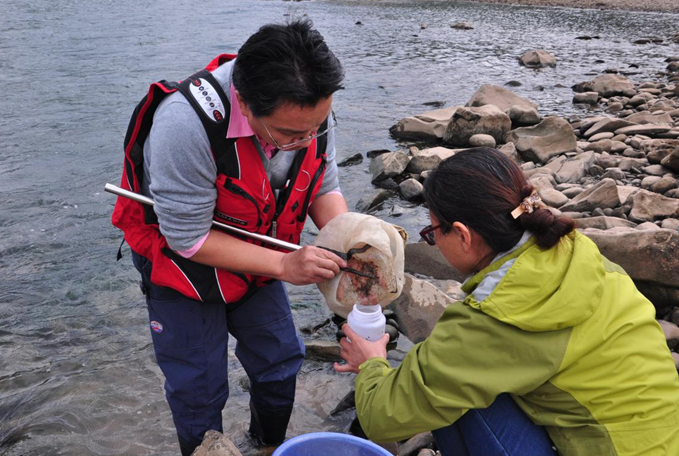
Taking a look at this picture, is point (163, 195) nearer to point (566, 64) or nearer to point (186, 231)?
point (186, 231)

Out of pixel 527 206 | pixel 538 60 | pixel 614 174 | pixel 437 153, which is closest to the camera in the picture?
pixel 527 206

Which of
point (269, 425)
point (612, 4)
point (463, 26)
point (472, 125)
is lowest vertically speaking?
point (612, 4)

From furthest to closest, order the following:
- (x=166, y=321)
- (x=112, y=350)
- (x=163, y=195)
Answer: (x=112, y=350)
(x=166, y=321)
(x=163, y=195)

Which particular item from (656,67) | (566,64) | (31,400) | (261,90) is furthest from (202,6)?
(261,90)

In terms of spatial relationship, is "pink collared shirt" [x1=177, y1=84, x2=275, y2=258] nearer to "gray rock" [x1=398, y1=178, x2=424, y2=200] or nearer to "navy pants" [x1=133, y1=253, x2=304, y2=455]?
"navy pants" [x1=133, y1=253, x2=304, y2=455]

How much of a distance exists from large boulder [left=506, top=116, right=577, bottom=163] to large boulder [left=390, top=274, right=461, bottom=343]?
4585 millimetres

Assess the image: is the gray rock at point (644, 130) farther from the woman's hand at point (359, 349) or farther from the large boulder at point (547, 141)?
the woman's hand at point (359, 349)

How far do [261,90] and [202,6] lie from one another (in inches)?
935

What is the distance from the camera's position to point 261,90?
87.1 inches

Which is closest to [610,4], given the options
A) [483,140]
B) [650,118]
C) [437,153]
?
[650,118]

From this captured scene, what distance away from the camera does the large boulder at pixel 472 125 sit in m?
9.45

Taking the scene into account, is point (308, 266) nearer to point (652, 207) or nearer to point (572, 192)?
point (652, 207)

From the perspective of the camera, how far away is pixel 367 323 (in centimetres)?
259

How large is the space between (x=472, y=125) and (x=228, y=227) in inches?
291
